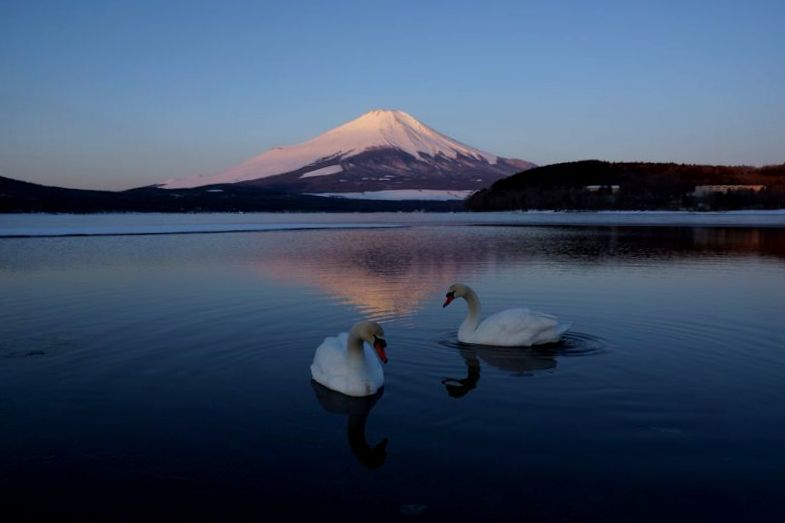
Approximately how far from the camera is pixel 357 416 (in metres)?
7.36

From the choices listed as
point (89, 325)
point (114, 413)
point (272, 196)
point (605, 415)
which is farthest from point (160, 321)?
point (272, 196)

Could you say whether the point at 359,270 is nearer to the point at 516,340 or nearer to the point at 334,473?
the point at 516,340

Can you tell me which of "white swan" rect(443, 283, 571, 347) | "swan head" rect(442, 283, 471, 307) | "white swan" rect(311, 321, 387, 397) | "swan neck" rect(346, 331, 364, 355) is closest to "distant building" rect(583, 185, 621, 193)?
"swan head" rect(442, 283, 471, 307)

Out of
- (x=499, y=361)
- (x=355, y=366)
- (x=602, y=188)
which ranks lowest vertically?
(x=499, y=361)

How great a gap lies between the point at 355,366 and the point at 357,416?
80 cm

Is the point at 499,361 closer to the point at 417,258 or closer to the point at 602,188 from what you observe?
the point at 417,258

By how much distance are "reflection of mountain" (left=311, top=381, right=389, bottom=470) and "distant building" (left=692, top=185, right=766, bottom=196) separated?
111594 mm

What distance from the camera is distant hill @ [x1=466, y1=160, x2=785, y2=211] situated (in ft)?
343

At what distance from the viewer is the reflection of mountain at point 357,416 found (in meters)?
6.21

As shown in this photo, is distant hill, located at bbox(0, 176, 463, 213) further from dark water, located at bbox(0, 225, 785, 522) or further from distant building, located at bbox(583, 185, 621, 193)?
dark water, located at bbox(0, 225, 785, 522)

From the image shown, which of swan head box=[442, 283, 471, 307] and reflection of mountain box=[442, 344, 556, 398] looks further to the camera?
swan head box=[442, 283, 471, 307]

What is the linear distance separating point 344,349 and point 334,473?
277 centimetres

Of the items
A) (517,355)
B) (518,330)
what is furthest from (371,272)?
(517,355)

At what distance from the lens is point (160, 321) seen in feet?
42.1
